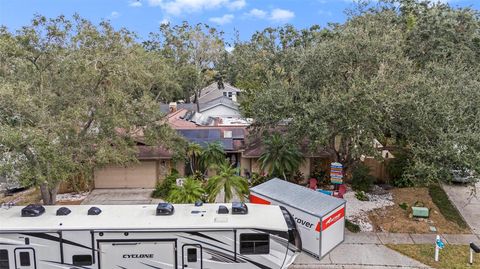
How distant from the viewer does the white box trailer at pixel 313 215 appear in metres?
13.5

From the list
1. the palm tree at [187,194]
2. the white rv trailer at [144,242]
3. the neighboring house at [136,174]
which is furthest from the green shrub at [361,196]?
the neighboring house at [136,174]

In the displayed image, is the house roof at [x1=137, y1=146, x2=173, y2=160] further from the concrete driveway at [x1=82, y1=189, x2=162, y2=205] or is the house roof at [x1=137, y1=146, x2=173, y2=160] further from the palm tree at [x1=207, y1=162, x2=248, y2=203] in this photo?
the palm tree at [x1=207, y1=162, x2=248, y2=203]

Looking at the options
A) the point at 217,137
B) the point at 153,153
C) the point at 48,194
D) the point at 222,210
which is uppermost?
the point at 217,137

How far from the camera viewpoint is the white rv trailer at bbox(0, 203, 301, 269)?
438 inches

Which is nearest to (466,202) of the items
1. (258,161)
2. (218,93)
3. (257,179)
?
(257,179)

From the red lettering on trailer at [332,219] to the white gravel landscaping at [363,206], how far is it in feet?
9.46

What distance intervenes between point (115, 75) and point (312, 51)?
10.4 meters

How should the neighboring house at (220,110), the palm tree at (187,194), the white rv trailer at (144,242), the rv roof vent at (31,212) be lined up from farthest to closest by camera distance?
the neighboring house at (220,110)
the palm tree at (187,194)
the rv roof vent at (31,212)
the white rv trailer at (144,242)

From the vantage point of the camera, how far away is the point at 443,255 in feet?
46.9

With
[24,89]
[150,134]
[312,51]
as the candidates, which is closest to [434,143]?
[312,51]

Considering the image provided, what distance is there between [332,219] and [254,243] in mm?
4095

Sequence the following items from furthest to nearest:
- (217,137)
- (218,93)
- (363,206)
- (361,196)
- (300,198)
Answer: (218,93)
(217,137)
(361,196)
(363,206)
(300,198)

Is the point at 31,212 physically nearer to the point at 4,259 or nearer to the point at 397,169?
the point at 4,259

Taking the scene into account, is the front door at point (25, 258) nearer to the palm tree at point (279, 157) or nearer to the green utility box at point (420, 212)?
the palm tree at point (279, 157)
